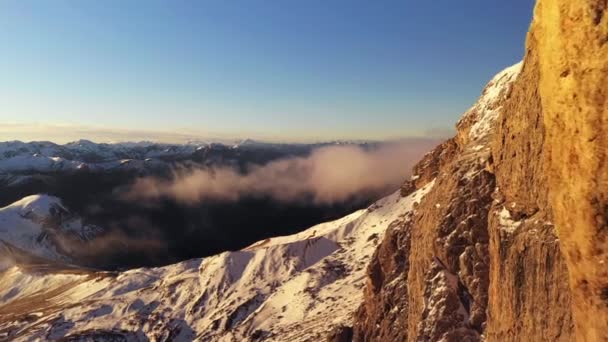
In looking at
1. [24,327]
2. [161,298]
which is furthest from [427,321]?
[24,327]

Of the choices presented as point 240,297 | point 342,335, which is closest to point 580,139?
point 342,335

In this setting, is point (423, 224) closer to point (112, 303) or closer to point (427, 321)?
point (427, 321)

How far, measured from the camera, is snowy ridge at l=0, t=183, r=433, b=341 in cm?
9869

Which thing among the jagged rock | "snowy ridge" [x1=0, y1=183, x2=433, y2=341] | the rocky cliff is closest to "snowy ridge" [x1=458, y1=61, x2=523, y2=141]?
the rocky cliff

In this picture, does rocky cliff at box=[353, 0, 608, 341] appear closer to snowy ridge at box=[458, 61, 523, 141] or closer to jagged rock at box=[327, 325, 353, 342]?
snowy ridge at box=[458, 61, 523, 141]

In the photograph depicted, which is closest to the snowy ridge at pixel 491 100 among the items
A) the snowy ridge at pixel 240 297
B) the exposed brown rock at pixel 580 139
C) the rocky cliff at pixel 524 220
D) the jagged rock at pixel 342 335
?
the rocky cliff at pixel 524 220

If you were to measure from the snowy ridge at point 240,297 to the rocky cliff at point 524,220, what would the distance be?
35.5 metres

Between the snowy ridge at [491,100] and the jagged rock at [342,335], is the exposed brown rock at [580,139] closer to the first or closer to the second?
the snowy ridge at [491,100]

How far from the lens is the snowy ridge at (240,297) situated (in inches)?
3885

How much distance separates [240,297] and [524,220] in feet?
346

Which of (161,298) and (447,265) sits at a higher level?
(447,265)

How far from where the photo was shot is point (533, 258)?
2639 centimetres

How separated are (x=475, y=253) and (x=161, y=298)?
13046 centimetres

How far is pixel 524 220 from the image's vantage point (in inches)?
1165
